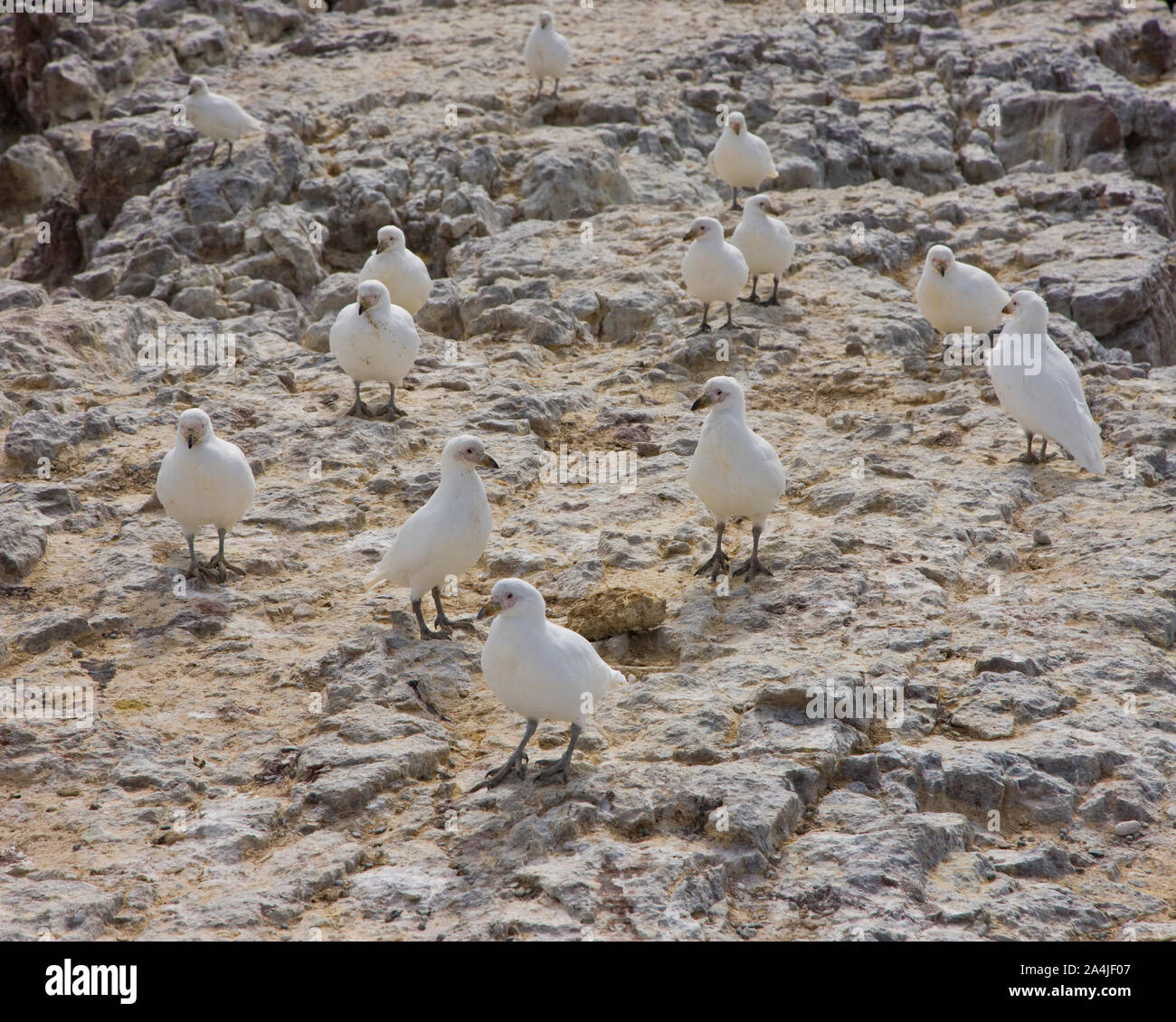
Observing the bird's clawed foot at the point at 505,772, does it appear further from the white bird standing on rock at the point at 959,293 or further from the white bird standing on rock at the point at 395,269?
the white bird standing on rock at the point at 959,293

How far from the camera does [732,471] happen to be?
23.6 feet

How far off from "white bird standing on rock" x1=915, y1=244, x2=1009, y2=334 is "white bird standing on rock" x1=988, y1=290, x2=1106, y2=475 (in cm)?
98

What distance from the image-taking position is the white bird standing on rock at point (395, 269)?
1080 cm

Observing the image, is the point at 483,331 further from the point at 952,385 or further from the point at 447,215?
the point at 952,385

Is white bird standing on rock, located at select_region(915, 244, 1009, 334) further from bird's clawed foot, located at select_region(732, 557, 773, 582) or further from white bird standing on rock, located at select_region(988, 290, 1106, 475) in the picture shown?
bird's clawed foot, located at select_region(732, 557, 773, 582)


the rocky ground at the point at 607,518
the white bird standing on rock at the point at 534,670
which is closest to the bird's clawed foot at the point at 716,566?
the rocky ground at the point at 607,518

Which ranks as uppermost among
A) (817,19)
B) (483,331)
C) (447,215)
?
(817,19)

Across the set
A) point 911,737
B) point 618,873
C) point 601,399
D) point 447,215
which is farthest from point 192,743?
point 447,215

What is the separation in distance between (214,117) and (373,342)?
5.89 metres

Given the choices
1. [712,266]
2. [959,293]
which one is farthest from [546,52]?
[959,293]

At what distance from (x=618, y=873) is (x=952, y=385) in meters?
6.47

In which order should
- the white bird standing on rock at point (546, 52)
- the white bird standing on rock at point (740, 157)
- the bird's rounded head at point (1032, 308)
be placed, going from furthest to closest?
1. the white bird standing on rock at point (546, 52)
2. the white bird standing on rock at point (740, 157)
3. the bird's rounded head at point (1032, 308)

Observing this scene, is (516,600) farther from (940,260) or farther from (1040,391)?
(940,260)
